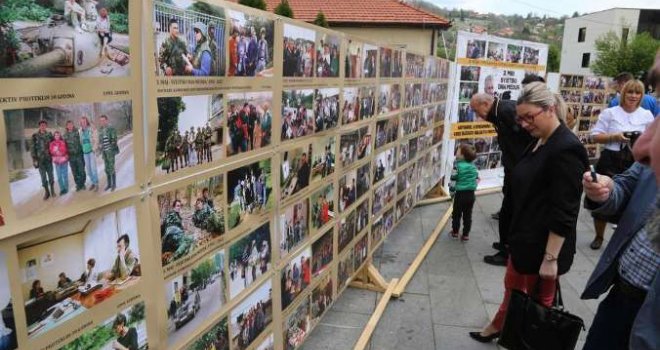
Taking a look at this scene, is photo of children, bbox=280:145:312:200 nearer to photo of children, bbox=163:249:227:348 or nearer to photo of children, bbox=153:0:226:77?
photo of children, bbox=163:249:227:348

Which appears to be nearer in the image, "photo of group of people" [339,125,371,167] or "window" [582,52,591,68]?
"photo of group of people" [339,125,371,167]

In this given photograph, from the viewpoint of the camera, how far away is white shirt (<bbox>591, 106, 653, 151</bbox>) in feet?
19.1

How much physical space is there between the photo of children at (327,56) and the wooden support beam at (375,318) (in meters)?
1.98

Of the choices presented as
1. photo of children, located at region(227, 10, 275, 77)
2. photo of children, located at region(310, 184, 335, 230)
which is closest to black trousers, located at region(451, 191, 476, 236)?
photo of children, located at region(310, 184, 335, 230)

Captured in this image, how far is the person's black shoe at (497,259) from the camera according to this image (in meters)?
5.53

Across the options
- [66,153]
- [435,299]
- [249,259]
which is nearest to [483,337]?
[435,299]

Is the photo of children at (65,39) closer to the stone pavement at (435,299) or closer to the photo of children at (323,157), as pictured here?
the photo of children at (323,157)

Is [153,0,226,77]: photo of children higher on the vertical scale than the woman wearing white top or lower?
higher

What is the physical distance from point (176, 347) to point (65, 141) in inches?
40.0

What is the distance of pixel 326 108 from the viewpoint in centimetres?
320

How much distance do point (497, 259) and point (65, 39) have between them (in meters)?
5.20

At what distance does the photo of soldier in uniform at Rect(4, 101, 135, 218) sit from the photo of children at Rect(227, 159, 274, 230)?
664 mm

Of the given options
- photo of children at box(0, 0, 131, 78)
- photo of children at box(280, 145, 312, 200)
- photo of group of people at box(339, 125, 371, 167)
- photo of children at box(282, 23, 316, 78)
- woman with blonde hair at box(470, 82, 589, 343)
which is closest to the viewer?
photo of children at box(0, 0, 131, 78)

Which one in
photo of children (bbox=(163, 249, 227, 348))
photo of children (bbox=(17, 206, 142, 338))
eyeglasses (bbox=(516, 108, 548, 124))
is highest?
eyeglasses (bbox=(516, 108, 548, 124))
